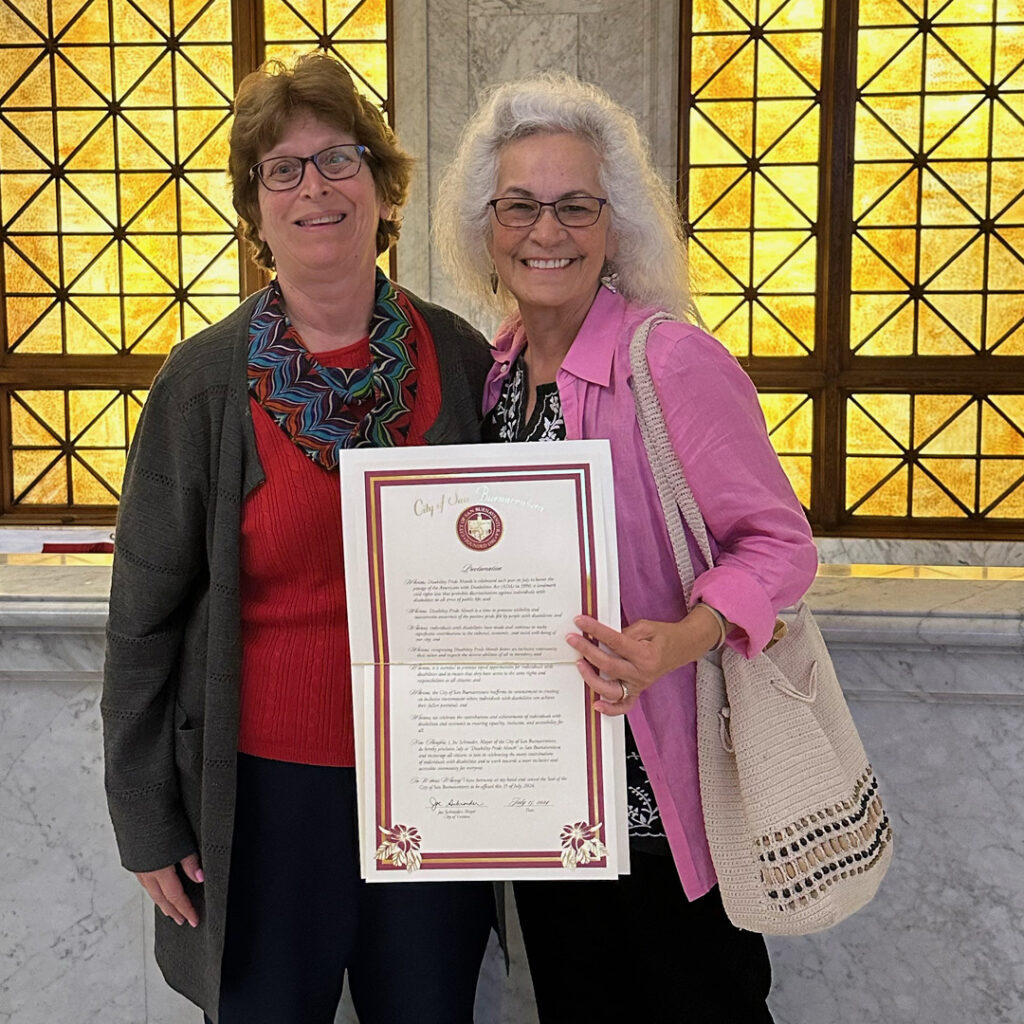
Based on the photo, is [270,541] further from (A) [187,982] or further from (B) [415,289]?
(B) [415,289]

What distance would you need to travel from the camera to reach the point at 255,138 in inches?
62.2

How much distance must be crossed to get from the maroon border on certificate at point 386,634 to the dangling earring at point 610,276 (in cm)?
40

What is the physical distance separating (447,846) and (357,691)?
0.70 feet

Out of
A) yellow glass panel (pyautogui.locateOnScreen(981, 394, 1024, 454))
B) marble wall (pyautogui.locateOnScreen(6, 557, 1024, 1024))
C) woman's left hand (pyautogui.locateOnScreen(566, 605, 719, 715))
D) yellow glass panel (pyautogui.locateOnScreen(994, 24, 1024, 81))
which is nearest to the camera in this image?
woman's left hand (pyautogui.locateOnScreen(566, 605, 719, 715))

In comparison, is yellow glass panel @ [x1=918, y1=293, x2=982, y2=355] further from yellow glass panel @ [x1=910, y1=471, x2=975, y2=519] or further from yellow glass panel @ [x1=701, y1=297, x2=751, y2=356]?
yellow glass panel @ [x1=701, y1=297, x2=751, y2=356]

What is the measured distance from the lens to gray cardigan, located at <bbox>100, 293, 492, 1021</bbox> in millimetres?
1545

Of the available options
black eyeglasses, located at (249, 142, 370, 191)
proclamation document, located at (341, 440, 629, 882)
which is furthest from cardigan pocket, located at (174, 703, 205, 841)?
black eyeglasses, located at (249, 142, 370, 191)

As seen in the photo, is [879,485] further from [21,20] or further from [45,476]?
[21,20]

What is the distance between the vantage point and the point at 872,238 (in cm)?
619

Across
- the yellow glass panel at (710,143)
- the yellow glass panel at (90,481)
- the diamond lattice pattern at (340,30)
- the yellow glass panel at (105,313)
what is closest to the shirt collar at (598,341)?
the yellow glass panel at (710,143)

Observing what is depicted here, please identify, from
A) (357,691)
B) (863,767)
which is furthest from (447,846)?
(863,767)

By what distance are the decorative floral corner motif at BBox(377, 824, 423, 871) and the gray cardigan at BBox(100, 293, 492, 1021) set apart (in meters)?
0.25

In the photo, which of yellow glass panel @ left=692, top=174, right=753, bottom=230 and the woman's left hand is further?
yellow glass panel @ left=692, top=174, right=753, bottom=230

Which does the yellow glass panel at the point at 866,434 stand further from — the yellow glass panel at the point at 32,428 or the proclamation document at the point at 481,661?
the proclamation document at the point at 481,661
